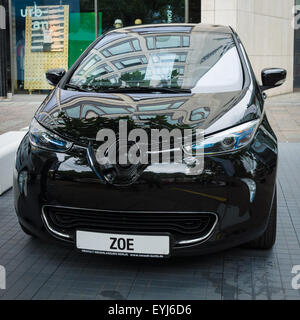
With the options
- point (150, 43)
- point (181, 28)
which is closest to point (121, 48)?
point (150, 43)

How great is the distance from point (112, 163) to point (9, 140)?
11.3ft

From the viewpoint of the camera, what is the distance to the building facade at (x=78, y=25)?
13.4 m

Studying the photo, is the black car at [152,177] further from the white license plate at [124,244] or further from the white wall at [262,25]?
the white wall at [262,25]

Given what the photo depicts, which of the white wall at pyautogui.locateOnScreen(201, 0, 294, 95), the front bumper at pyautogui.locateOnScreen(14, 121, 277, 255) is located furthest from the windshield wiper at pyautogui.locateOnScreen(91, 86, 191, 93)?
the white wall at pyautogui.locateOnScreen(201, 0, 294, 95)

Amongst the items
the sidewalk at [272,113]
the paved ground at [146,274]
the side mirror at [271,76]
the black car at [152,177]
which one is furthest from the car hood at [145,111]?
the sidewalk at [272,113]

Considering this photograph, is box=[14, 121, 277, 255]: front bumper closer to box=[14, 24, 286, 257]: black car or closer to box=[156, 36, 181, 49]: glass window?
box=[14, 24, 286, 257]: black car

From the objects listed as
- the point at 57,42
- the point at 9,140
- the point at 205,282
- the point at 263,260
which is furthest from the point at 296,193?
the point at 57,42

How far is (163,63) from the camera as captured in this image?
4.25m

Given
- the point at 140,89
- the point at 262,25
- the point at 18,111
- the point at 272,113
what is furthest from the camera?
the point at 262,25

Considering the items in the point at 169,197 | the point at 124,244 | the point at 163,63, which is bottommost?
the point at 124,244

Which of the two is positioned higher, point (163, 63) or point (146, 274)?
point (163, 63)

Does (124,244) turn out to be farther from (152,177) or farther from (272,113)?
(272,113)

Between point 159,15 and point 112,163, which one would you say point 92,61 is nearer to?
point 112,163

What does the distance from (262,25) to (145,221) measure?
12.1 meters
